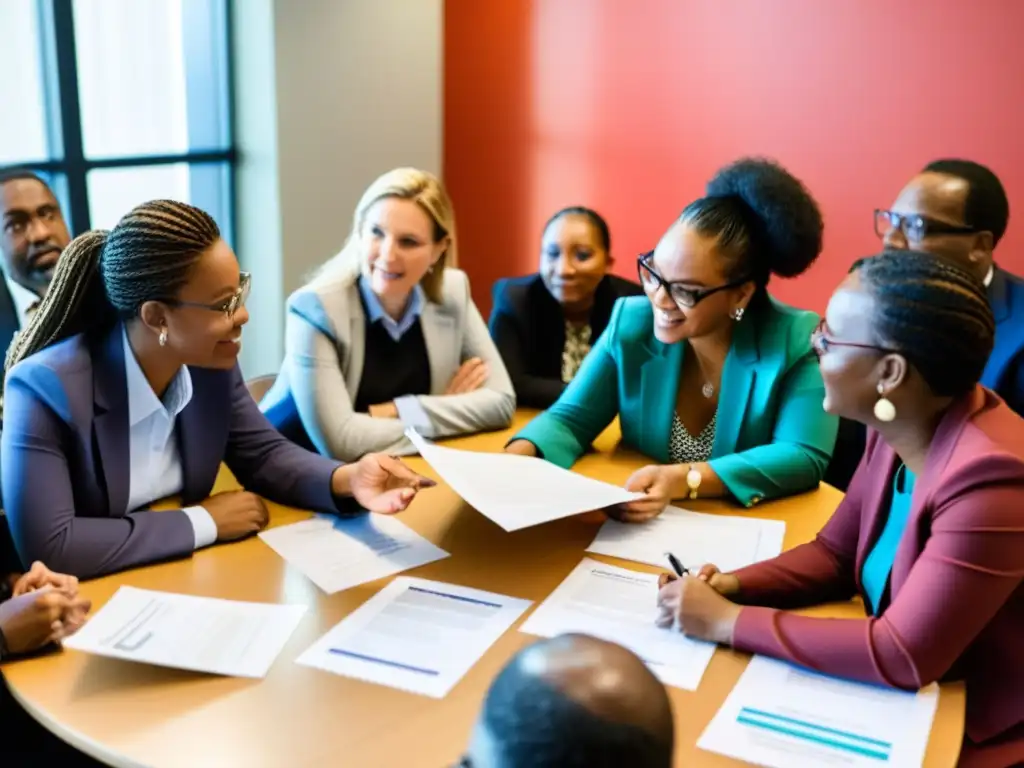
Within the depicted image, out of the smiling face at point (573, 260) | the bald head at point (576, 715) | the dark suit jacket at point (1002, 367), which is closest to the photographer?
the bald head at point (576, 715)

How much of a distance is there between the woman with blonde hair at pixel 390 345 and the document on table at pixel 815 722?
1160 mm

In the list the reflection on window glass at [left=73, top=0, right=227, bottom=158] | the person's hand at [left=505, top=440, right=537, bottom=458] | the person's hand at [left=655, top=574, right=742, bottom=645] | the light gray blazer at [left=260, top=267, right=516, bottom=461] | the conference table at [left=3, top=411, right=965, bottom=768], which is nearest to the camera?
the conference table at [left=3, top=411, right=965, bottom=768]

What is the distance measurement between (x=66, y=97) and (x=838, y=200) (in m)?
2.56

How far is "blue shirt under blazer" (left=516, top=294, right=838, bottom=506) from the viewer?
2.11m

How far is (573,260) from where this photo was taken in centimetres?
307

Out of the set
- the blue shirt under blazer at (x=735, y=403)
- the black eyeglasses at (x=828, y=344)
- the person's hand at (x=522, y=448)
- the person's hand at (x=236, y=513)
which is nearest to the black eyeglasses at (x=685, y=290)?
the blue shirt under blazer at (x=735, y=403)

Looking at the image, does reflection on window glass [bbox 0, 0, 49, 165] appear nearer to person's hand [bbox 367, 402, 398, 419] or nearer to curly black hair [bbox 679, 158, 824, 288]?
person's hand [bbox 367, 402, 398, 419]

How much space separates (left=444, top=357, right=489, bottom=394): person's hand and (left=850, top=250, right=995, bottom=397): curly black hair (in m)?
1.35

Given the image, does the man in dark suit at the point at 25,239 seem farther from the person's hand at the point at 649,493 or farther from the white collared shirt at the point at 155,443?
the person's hand at the point at 649,493

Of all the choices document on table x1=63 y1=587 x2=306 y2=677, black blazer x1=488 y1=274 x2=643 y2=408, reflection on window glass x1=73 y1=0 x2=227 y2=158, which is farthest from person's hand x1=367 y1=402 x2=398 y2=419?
reflection on window glass x1=73 y1=0 x2=227 y2=158

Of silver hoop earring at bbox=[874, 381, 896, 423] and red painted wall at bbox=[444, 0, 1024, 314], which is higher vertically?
red painted wall at bbox=[444, 0, 1024, 314]

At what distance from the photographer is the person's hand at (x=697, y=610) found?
1493 mm

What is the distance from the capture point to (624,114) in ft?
12.8

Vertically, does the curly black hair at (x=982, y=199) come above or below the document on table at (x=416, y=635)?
above
